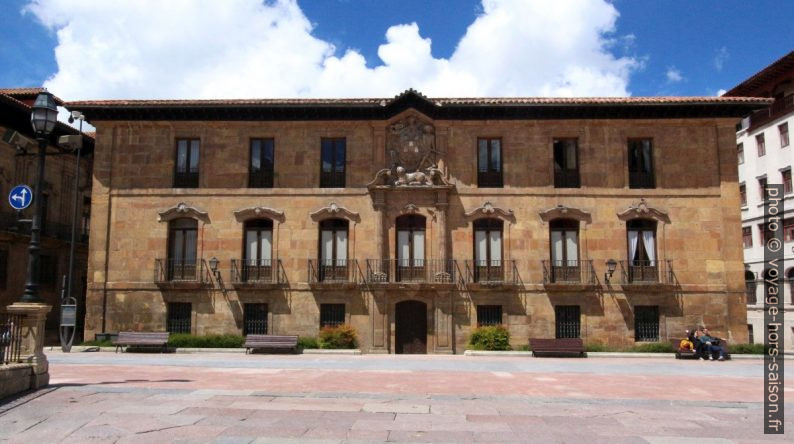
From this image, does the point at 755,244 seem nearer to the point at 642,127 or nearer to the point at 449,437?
the point at 642,127

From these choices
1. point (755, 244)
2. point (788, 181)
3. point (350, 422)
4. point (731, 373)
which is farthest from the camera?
point (755, 244)

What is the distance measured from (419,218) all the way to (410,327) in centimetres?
455

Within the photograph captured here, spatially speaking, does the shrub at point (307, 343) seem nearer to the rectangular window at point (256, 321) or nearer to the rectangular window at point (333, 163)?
the rectangular window at point (256, 321)

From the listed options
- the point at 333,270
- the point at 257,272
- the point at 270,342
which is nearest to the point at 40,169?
the point at 270,342

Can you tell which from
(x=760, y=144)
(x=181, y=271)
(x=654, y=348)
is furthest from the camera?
(x=760, y=144)

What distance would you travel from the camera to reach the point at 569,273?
86.4 ft

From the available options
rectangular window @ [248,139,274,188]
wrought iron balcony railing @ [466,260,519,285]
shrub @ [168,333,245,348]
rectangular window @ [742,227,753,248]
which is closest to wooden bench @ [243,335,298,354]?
shrub @ [168,333,245,348]

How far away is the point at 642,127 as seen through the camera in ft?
89.3

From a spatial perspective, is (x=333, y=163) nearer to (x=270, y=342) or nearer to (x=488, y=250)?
(x=488, y=250)

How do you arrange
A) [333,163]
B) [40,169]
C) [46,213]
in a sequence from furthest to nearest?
[46,213] → [333,163] → [40,169]

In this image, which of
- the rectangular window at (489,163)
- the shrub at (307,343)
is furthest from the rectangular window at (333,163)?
the shrub at (307,343)

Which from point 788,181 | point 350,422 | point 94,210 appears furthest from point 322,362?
point 788,181

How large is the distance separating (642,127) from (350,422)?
22.1 m

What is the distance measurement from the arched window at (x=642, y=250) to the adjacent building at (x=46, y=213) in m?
25.4
